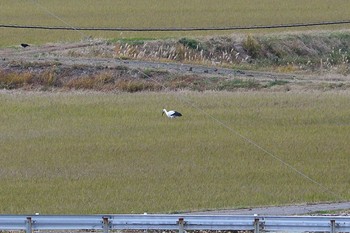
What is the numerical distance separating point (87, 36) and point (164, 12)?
15.4m

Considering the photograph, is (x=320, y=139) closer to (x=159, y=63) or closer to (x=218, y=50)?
(x=159, y=63)

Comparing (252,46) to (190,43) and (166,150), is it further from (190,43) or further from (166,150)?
(166,150)

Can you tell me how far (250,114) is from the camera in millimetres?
38656

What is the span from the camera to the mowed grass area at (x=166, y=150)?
1015 inches

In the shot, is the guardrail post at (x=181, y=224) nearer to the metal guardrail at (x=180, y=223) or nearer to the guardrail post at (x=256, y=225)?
the metal guardrail at (x=180, y=223)

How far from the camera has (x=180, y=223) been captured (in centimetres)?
1911

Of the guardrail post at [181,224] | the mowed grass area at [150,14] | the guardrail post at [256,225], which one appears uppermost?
the mowed grass area at [150,14]

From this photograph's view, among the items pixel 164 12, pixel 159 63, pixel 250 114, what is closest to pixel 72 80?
pixel 159 63

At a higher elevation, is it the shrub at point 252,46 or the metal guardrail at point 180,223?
the shrub at point 252,46

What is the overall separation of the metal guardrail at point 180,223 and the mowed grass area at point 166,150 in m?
4.79

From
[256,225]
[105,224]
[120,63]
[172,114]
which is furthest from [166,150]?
[120,63]

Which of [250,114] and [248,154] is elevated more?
[250,114]

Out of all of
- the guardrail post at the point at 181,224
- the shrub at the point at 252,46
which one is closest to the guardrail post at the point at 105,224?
the guardrail post at the point at 181,224

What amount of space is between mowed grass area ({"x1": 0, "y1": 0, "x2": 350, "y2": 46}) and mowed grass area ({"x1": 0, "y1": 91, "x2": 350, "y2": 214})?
2105 centimetres
